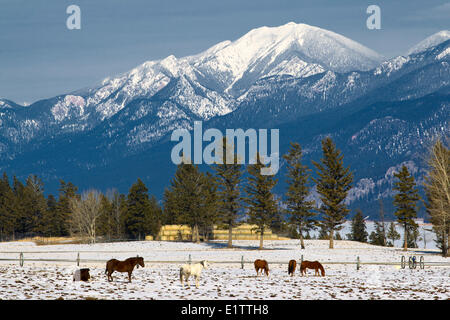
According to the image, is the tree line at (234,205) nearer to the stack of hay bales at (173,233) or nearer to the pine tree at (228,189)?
the pine tree at (228,189)

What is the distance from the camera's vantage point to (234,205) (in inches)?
4102

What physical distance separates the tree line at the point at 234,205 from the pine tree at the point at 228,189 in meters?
0.15

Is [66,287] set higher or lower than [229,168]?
lower

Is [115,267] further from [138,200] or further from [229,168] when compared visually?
[138,200]

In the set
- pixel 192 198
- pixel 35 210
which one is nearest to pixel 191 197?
pixel 192 198

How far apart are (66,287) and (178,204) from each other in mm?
79849

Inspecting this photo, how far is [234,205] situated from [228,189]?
260cm

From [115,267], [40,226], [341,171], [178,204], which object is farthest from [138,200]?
[115,267]

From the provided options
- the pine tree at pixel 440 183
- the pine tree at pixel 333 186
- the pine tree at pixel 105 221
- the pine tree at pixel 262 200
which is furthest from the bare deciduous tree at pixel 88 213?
the pine tree at pixel 440 183

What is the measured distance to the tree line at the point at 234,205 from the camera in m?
100

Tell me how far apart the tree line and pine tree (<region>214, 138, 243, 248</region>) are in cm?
15
